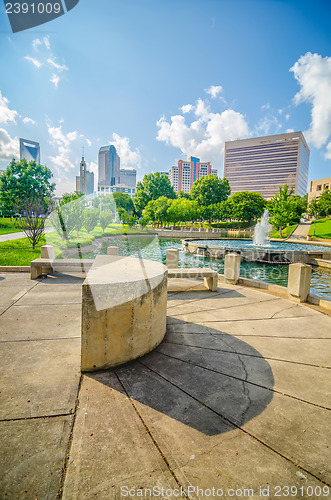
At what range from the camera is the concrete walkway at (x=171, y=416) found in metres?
2.16

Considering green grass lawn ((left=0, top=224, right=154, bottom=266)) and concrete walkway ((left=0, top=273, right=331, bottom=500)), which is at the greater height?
green grass lawn ((left=0, top=224, right=154, bottom=266))

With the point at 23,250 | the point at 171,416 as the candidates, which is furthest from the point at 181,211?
the point at 171,416

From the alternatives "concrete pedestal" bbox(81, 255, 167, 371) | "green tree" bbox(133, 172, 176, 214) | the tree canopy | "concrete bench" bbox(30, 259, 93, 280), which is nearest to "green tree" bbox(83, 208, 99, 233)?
the tree canopy

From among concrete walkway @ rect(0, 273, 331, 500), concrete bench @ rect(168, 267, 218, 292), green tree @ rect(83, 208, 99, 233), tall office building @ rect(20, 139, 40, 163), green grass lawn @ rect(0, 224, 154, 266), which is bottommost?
concrete walkway @ rect(0, 273, 331, 500)

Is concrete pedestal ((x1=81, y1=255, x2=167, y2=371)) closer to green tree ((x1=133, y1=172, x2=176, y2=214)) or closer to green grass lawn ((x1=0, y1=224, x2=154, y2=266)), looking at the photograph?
green grass lawn ((x1=0, y1=224, x2=154, y2=266))

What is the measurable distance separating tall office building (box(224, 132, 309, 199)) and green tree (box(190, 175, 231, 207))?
246 feet

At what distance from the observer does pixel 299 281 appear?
746cm

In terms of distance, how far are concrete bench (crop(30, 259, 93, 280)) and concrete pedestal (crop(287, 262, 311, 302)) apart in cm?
739

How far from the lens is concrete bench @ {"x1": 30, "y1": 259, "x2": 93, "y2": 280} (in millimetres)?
9195

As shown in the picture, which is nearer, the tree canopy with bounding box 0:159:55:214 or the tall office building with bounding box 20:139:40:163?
the tree canopy with bounding box 0:159:55:214

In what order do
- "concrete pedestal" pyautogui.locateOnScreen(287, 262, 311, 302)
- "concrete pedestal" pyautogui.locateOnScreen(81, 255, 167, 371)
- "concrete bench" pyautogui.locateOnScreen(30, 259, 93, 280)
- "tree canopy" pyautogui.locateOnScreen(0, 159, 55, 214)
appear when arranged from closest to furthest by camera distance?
1. "concrete pedestal" pyautogui.locateOnScreen(81, 255, 167, 371)
2. "concrete pedestal" pyautogui.locateOnScreen(287, 262, 311, 302)
3. "concrete bench" pyautogui.locateOnScreen(30, 259, 93, 280)
4. "tree canopy" pyautogui.locateOnScreen(0, 159, 55, 214)

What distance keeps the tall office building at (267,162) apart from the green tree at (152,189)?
8360 centimetres

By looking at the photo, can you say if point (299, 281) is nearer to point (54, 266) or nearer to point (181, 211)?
point (54, 266)

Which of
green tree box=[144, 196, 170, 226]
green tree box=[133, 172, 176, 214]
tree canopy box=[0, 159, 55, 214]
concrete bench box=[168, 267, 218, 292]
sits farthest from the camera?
green tree box=[133, 172, 176, 214]
